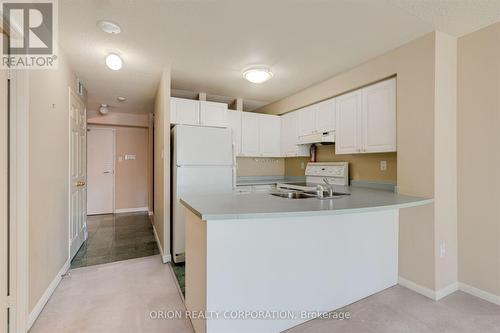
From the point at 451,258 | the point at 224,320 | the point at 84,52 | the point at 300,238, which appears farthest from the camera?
the point at 84,52

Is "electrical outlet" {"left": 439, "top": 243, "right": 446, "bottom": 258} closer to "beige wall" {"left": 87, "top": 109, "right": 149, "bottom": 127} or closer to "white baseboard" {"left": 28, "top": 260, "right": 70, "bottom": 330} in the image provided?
"white baseboard" {"left": 28, "top": 260, "right": 70, "bottom": 330}

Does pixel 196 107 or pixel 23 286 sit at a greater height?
pixel 196 107

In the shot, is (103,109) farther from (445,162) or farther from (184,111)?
(445,162)

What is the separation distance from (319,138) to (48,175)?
3.11 meters

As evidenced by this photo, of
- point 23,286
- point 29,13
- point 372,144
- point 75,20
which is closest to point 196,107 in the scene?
point 75,20

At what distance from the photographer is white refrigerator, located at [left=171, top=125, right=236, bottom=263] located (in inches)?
115

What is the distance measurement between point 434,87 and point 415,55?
15.2 inches

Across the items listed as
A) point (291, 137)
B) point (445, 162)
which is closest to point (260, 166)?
point (291, 137)

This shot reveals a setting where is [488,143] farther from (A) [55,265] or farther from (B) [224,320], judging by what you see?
(A) [55,265]

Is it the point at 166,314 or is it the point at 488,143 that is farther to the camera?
the point at 488,143

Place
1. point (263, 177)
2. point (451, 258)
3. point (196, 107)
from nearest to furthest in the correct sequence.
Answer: point (451, 258) < point (196, 107) < point (263, 177)

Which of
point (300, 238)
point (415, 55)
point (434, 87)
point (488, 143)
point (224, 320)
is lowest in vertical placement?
point (224, 320)

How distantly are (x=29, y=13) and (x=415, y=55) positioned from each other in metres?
3.21

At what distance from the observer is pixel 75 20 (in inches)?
76.8
